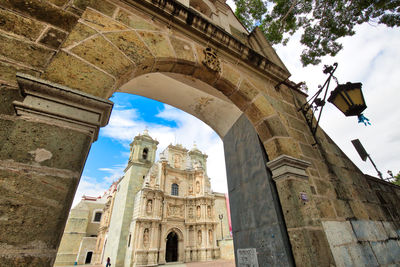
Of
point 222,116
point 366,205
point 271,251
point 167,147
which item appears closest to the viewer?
point 271,251

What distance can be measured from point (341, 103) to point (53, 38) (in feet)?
12.8

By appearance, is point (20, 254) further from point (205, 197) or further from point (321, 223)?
point (205, 197)

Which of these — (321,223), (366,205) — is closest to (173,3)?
(321,223)

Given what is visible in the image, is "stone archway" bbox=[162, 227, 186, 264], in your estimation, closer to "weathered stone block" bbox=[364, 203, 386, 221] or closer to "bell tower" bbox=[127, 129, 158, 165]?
"bell tower" bbox=[127, 129, 158, 165]

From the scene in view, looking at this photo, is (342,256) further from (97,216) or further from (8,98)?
(97,216)

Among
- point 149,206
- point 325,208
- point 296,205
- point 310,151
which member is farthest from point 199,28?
point 149,206

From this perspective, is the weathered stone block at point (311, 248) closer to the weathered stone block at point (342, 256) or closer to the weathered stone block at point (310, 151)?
the weathered stone block at point (342, 256)

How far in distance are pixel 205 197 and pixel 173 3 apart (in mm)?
20457

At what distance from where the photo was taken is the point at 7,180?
1.04 m

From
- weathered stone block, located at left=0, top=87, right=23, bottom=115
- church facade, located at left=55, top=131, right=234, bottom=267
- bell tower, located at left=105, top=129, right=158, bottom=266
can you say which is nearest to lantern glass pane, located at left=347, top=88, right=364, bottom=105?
weathered stone block, located at left=0, top=87, right=23, bottom=115

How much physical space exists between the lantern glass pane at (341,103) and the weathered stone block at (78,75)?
3.37m

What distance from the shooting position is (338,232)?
2434mm

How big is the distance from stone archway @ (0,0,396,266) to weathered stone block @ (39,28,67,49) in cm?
1

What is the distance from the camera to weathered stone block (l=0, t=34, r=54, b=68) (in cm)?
140
